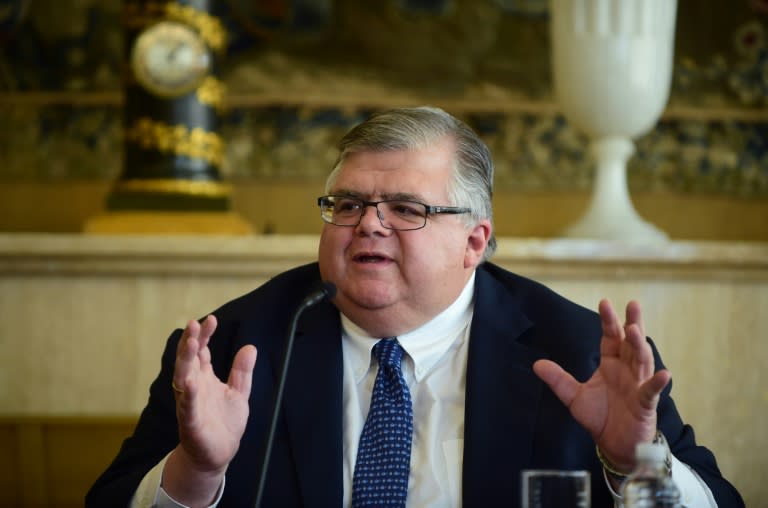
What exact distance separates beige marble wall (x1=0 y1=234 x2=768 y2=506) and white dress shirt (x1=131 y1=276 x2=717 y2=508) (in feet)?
3.86

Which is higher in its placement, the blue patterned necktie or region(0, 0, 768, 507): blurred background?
region(0, 0, 768, 507): blurred background

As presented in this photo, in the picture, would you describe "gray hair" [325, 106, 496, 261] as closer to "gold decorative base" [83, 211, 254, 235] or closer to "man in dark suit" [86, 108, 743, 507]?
"man in dark suit" [86, 108, 743, 507]

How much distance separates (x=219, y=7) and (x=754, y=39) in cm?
216

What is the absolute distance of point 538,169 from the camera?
16.6 ft

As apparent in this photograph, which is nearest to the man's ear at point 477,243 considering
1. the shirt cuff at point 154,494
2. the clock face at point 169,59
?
the shirt cuff at point 154,494

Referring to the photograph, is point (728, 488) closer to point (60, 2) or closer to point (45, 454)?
point (45, 454)

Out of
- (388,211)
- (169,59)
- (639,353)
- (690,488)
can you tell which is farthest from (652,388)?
(169,59)

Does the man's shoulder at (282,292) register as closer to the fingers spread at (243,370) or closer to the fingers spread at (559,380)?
the fingers spread at (243,370)

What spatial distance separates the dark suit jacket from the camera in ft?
8.48

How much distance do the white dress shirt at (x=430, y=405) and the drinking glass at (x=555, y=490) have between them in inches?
27.0

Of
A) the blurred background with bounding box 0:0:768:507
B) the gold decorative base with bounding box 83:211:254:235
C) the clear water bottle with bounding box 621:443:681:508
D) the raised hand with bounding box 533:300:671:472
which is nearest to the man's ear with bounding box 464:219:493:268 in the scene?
the raised hand with bounding box 533:300:671:472

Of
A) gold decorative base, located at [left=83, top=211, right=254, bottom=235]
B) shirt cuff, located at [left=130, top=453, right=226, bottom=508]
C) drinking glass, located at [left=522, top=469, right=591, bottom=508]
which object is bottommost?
shirt cuff, located at [left=130, top=453, right=226, bottom=508]

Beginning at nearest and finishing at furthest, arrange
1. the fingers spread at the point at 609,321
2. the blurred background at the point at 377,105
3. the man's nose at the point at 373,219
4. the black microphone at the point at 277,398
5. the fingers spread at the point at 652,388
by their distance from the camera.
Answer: the black microphone at the point at 277,398
the fingers spread at the point at 652,388
the fingers spread at the point at 609,321
the man's nose at the point at 373,219
the blurred background at the point at 377,105

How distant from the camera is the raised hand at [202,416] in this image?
2.22 m
